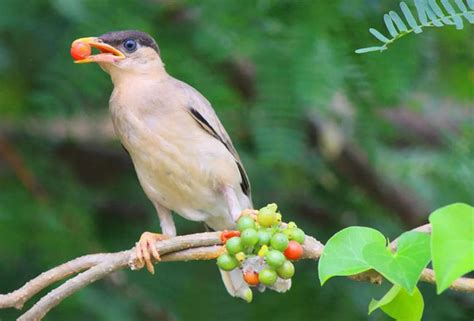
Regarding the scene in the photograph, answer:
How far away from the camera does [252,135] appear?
539 cm

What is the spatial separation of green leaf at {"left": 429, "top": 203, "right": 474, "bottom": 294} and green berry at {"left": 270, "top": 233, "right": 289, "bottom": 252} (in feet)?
1.94

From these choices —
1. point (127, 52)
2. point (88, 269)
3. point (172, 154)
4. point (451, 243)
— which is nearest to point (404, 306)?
point (451, 243)

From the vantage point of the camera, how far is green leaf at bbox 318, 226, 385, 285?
2.19 metres

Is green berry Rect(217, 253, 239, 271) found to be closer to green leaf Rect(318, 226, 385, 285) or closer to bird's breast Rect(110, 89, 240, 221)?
green leaf Rect(318, 226, 385, 285)

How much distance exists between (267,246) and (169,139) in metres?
1.53

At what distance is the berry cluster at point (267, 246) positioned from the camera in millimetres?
2553

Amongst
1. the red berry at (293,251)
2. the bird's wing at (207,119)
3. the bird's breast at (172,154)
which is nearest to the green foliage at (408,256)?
the red berry at (293,251)

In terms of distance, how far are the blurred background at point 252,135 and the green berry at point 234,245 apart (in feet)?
5.92

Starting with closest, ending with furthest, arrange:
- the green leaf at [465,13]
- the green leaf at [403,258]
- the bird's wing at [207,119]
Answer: the green leaf at [403,258] < the green leaf at [465,13] < the bird's wing at [207,119]

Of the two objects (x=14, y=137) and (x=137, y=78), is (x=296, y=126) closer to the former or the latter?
(x=137, y=78)

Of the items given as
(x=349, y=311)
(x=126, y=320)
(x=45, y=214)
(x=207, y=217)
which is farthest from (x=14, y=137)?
(x=349, y=311)

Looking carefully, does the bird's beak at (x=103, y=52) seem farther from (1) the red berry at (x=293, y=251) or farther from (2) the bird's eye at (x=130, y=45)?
(1) the red berry at (x=293, y=251)

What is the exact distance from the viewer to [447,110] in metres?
6.12

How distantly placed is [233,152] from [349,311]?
1.24m
